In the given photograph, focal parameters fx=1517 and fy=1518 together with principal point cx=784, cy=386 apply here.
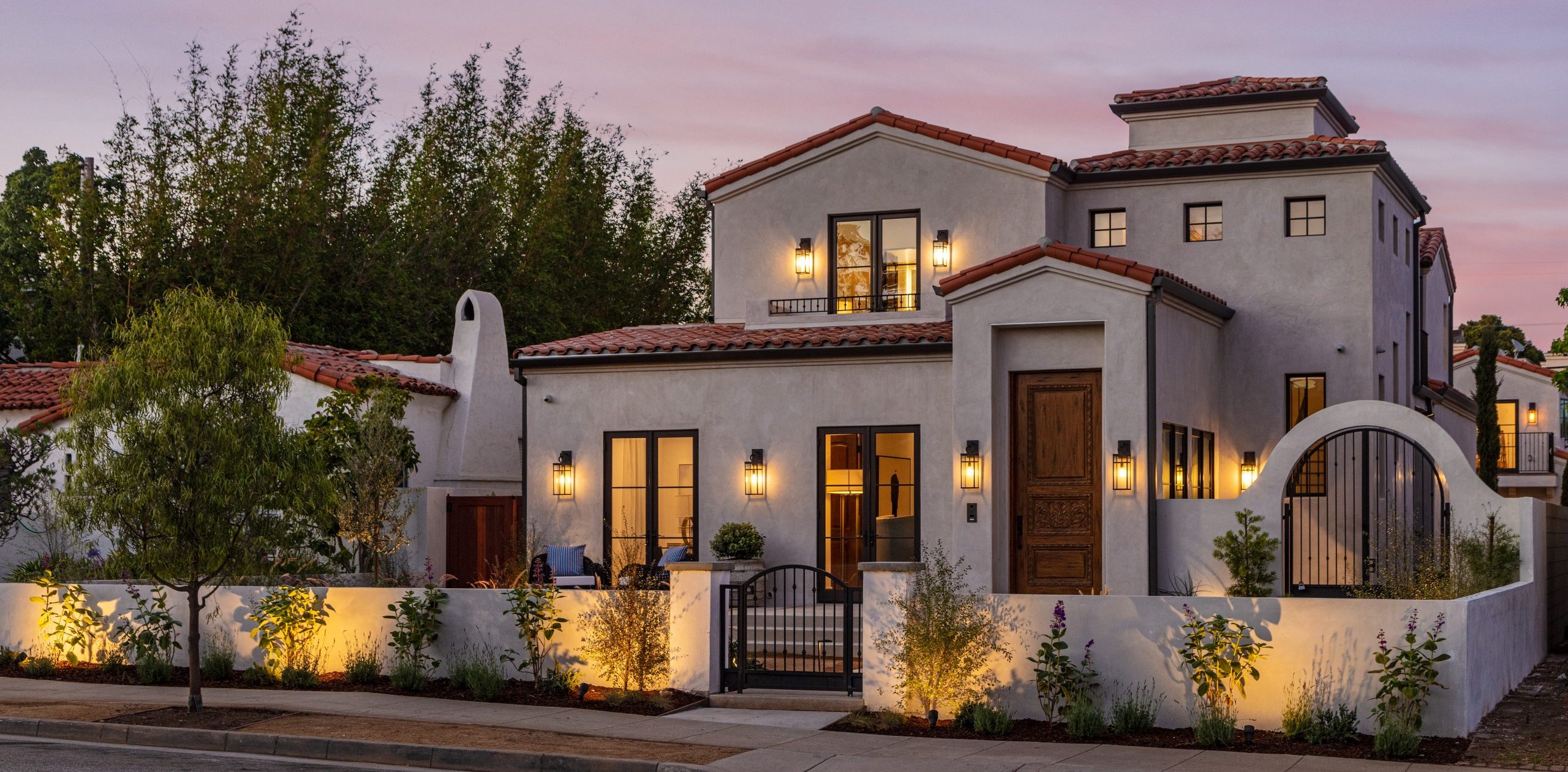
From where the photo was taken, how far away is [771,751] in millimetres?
12641

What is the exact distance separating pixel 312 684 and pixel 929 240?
434 inches

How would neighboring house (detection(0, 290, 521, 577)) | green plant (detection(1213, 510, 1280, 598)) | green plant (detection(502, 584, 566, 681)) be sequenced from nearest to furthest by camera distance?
green plant (detection(502, 584, 566, 681))
green plant (detection(1213, 510, 1280, 598))
neighboring house (detection(0, 290, 521, 577))

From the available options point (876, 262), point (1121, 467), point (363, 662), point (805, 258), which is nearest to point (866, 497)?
point (1121, 467)

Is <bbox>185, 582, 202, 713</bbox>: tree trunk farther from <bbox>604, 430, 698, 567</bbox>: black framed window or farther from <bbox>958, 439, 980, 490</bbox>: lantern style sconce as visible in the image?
<bbox>958, 439, 980, 490</bbox>: lantern style sconce

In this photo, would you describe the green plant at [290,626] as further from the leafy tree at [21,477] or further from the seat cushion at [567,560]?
the leafy tree at [21,477]

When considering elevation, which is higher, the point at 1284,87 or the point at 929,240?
the point at 1284,87

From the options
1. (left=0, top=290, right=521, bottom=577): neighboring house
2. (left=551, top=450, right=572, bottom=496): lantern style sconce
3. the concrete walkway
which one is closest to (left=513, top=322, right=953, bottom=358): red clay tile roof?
(left=551, top=450, right=572, bottom=496): lantern style sconce

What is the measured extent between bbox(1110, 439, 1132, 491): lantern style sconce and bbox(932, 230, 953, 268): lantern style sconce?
5057mm

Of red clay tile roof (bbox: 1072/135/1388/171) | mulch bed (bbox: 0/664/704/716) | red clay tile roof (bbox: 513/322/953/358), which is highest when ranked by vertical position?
red clay tile roof (bbox: 1072/135/1388/171)

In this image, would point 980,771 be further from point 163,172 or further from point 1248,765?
point 163,172

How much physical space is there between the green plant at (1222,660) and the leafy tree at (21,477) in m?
17.7

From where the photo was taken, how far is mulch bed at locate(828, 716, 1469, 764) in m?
12.4

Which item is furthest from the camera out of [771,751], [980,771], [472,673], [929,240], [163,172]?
[163,172]

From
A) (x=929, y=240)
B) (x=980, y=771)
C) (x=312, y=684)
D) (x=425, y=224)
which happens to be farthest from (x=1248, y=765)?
(x=425, y=224)
